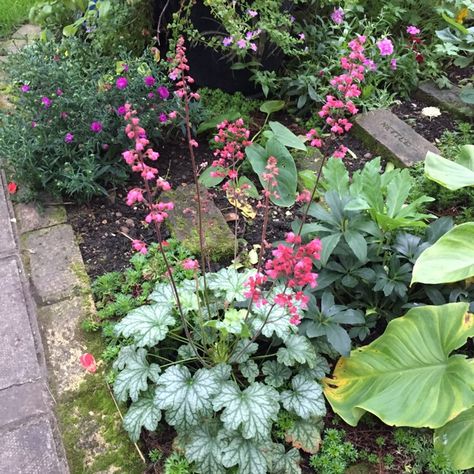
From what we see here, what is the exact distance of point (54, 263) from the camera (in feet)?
7.75

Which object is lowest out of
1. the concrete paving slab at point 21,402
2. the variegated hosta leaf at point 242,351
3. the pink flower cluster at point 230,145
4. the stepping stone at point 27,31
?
the concrete paving slab at point 21,402

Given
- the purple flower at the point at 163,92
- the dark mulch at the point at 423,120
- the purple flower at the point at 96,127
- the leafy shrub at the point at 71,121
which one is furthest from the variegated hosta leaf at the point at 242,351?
the dark mulch at the point at 423,120

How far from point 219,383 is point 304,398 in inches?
11.4

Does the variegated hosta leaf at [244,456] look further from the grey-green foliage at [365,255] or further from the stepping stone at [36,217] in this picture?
the stepping stone at [36,217]

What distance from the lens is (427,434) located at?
183 centimetres

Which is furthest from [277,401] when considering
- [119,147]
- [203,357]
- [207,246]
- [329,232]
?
[119,147]

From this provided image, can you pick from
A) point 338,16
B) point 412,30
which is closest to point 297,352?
point 338,16

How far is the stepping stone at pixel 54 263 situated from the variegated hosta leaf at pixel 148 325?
0.50 meters

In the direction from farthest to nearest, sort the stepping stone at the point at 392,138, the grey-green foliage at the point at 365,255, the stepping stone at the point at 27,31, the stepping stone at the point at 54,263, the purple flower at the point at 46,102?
the stepping stone at the point at 27,31
the stepping stone at the point at 392,138
the purple flower at the point at 46,102
the stepping stone at the point at 54,263
the grey-green foliage at the point at 365,255

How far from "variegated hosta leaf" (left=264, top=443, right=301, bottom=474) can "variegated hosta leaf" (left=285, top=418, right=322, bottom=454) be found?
4 centimetres

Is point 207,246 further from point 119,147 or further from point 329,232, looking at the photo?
point 119,147

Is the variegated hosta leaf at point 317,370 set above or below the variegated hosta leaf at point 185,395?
below

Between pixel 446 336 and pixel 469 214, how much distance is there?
2.91ft

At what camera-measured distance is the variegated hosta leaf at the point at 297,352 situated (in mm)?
1776
